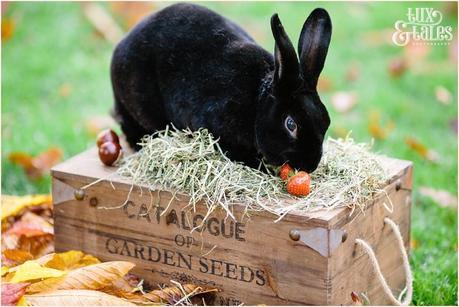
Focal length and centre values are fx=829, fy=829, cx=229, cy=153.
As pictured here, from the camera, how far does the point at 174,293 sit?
3.09 metres

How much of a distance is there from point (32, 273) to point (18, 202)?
2.76 feet

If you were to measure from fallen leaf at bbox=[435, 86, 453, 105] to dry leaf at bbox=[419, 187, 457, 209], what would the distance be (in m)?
1.27

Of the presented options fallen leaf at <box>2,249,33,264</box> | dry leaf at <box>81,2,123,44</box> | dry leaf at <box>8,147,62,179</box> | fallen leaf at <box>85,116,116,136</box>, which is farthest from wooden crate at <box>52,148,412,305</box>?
dry leaf at <box>81,2,123,44</box>

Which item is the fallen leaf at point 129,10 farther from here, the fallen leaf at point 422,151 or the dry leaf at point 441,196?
the dry leaf at point 441,196

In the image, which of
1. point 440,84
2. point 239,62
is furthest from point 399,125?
point 239,62

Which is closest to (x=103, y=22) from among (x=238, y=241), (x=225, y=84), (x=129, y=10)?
(x=129, y=10)

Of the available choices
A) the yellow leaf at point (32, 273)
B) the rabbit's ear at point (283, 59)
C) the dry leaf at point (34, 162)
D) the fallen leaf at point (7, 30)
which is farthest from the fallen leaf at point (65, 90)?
the rabbit's ear at point (283, 59)

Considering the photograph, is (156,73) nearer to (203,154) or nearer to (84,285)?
(203,154)

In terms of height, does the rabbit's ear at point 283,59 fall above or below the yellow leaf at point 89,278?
above

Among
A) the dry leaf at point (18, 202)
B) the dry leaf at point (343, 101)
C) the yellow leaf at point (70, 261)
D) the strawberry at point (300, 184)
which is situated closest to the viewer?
the strawberry at point (300, 184)

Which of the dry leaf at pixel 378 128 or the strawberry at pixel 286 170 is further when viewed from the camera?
the dry leaf at pixel 378 128

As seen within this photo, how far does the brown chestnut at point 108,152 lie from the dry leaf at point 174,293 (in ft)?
1.89

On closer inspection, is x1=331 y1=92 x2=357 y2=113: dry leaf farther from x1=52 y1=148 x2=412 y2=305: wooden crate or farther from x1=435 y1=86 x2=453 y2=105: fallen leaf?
x1=52 y1=148 x2=412 y2=305: wooden crate

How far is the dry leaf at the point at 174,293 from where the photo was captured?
10.0ft
